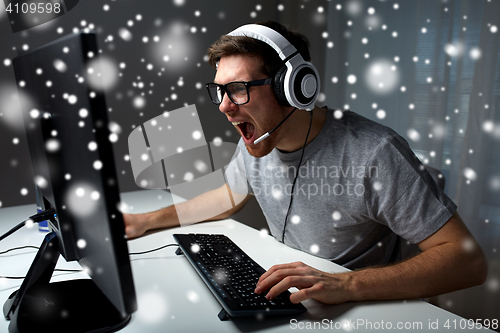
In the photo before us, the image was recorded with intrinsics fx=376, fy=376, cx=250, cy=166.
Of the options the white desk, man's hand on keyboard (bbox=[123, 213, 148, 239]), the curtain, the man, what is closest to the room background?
the curtain

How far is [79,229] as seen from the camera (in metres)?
0.63

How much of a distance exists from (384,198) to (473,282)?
268 millimetres

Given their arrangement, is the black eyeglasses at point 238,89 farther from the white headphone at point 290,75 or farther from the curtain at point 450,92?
the curtain at point 450,92

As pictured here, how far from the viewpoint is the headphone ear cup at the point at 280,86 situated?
3.37 ft

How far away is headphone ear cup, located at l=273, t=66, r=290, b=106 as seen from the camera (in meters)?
1.03

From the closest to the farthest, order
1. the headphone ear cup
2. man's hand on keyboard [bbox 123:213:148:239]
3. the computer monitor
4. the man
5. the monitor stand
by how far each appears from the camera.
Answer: the computer monitor
the monitor stand
the man
the headphone ear cup
man's hand on keyboard [bbox 123:213:148:239]

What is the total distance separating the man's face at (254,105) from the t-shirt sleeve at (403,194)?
0.30 metres

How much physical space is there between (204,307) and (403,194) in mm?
550

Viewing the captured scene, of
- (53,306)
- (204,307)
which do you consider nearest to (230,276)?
(204,307)

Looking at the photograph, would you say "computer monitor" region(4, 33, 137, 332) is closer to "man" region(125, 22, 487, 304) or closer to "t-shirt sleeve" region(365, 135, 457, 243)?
"man" region(125, 22, 487, 304)

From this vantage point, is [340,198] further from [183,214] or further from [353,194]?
[183,214]

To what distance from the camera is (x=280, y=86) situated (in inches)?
40.8

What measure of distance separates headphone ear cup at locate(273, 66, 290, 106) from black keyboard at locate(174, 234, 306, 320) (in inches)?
16.3

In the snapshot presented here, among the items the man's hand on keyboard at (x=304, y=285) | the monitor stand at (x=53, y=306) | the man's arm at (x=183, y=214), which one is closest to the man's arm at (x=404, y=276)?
the man's hand on keyboard at (x=304, y=285)
